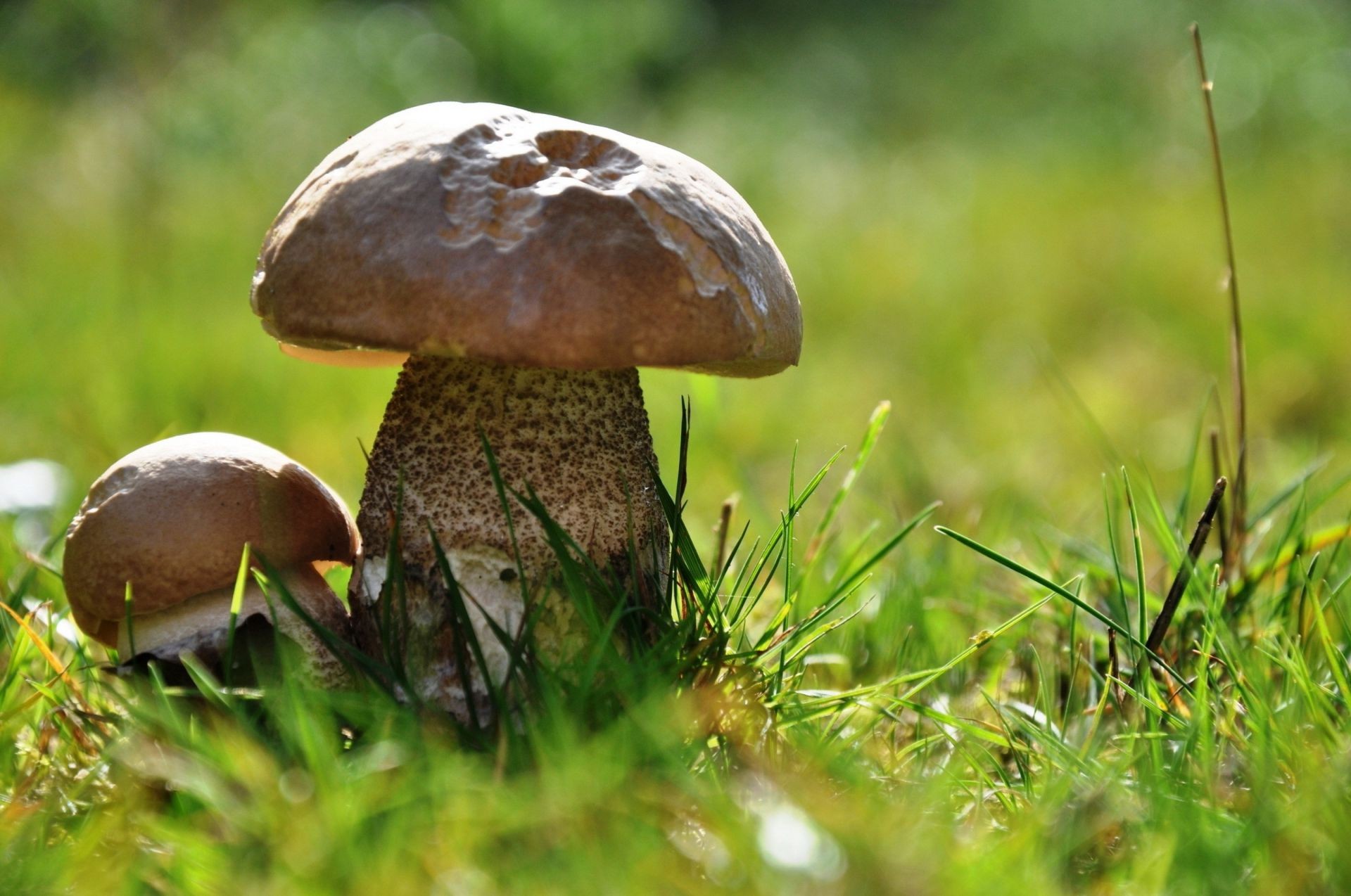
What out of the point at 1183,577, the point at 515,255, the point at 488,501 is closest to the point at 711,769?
the point at 488,501

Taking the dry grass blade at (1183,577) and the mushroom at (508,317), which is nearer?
the mushroom at (508,317)

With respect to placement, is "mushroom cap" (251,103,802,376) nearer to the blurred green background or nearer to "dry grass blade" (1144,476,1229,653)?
"dry grass blade" (1144,476,1229,653)

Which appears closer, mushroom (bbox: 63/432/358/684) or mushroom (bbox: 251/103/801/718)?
mushroom (bbox: 251/103/801/718)

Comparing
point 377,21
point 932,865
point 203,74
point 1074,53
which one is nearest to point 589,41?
point 377,21

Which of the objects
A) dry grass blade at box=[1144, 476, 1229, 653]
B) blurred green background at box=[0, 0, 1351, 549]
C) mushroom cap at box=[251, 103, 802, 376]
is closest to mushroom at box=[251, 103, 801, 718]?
mushroom cap at box=[251, 103, 802, 376]

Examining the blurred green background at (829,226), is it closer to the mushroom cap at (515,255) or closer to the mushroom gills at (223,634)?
the mushroom cap at (515,255)

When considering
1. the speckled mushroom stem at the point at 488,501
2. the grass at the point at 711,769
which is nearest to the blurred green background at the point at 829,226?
the grass at the point at 711,769
